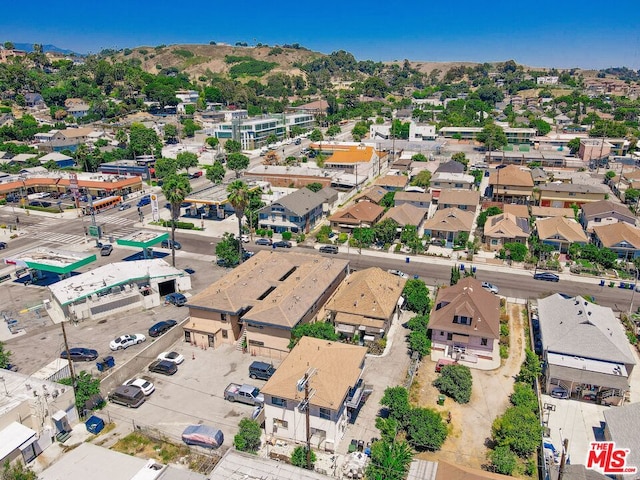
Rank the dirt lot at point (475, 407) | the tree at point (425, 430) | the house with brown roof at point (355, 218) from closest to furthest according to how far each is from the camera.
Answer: the tree at point (425, 430) < the dirt lot at point (475, 407) < the house with brown roof at point (355, 218)

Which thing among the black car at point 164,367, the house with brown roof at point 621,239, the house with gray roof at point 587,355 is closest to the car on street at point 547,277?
the house with brown roof at point 621,239

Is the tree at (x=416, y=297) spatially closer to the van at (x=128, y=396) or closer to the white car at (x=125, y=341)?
the white car at (x=125, y=341)

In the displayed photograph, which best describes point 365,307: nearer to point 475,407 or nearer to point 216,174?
point 475,407

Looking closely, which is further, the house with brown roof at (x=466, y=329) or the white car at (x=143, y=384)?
the house with brown roof at (x=466, y=329)

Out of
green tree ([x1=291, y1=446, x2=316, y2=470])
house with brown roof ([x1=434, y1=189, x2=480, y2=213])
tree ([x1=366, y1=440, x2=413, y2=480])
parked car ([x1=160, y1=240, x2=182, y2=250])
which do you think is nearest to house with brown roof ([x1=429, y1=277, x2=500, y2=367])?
tree ([x1=366, y1=440, x2=413, y2=480])

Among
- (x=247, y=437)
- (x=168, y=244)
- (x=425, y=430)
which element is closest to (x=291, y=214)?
(x=168, y=244)
